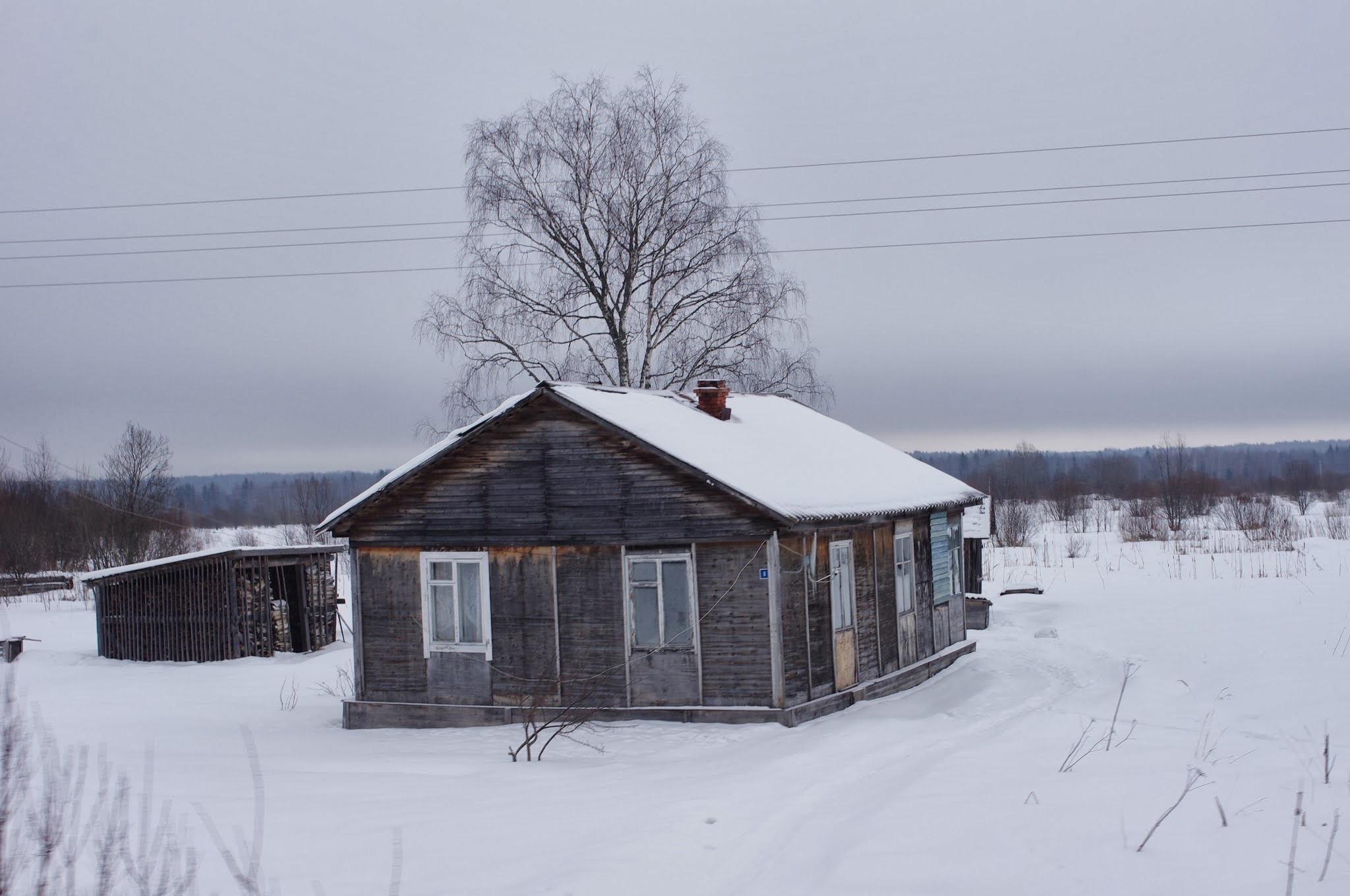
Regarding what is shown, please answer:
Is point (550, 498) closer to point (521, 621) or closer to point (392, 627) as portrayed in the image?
point (521, 621)

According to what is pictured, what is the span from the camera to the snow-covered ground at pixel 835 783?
7016 mm

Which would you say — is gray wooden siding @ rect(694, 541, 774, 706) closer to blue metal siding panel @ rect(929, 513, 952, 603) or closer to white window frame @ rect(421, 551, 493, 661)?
white window frame @ rect(421, 551, 493, 661)

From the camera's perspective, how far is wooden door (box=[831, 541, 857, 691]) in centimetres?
1466

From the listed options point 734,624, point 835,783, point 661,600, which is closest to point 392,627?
point 661,600

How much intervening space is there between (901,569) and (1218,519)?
5636 cm

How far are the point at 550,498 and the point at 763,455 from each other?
3.47 m

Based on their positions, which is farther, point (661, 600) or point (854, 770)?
point (661, 600)

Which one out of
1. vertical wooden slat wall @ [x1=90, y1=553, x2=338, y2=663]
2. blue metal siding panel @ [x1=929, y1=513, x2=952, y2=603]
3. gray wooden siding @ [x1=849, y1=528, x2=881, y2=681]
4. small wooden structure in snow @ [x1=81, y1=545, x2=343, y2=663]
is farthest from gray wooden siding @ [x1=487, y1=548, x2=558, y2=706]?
vertical wooden slat wall @ [x1=90, y1=553, x2=338, y2=663]

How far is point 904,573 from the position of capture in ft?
57.0

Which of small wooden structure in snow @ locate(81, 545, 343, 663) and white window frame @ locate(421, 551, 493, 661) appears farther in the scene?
small wooden structure in snow @ locate(81, 545, 343, 663)

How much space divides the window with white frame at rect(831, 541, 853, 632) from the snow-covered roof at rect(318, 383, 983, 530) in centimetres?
67

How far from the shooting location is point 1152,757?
34.9 feet

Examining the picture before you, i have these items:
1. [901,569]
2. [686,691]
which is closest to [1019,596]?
[901,569]

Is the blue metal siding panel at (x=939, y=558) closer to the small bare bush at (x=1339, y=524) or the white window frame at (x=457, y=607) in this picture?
the white window frame at (x=457, y=607)
